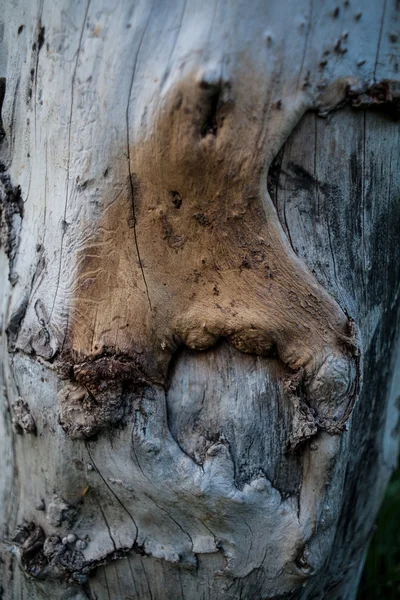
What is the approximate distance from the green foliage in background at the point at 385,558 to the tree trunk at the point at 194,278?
1378 mm

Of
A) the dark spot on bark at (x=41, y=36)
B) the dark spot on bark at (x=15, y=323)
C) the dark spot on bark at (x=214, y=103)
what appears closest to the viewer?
the dark spot on bark at (x=214, y=103)

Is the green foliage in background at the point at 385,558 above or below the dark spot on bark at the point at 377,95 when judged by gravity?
below

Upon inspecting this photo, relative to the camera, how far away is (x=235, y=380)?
1.55m

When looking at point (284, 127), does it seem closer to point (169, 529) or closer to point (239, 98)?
point (239, 98)

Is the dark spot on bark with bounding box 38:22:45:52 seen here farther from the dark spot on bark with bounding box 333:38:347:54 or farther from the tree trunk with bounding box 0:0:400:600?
the dark spot on bark with bounding box 333:38:347:54

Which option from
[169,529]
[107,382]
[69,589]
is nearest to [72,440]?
[107,382]

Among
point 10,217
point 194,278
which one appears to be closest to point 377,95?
point 194,278

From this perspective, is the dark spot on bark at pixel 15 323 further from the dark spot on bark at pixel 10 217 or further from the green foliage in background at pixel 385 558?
the green foliage in background at pixel 385 558

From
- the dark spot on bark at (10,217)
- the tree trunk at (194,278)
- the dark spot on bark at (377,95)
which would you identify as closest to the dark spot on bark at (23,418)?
the tree trunk at (194,278)

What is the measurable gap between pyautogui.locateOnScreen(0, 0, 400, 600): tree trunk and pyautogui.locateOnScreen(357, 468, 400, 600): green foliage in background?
138 centimetres

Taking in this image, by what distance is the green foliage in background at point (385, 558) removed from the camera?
9.05 feet

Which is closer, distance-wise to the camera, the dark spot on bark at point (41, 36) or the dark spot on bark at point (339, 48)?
the dark spot on bark at point (339, 48)

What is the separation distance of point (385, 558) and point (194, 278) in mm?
2089

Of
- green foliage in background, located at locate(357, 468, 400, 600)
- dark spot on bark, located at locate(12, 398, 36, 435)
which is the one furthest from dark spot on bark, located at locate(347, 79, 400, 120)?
green foliage in background, located at locate(357, 468, 400, 600)
